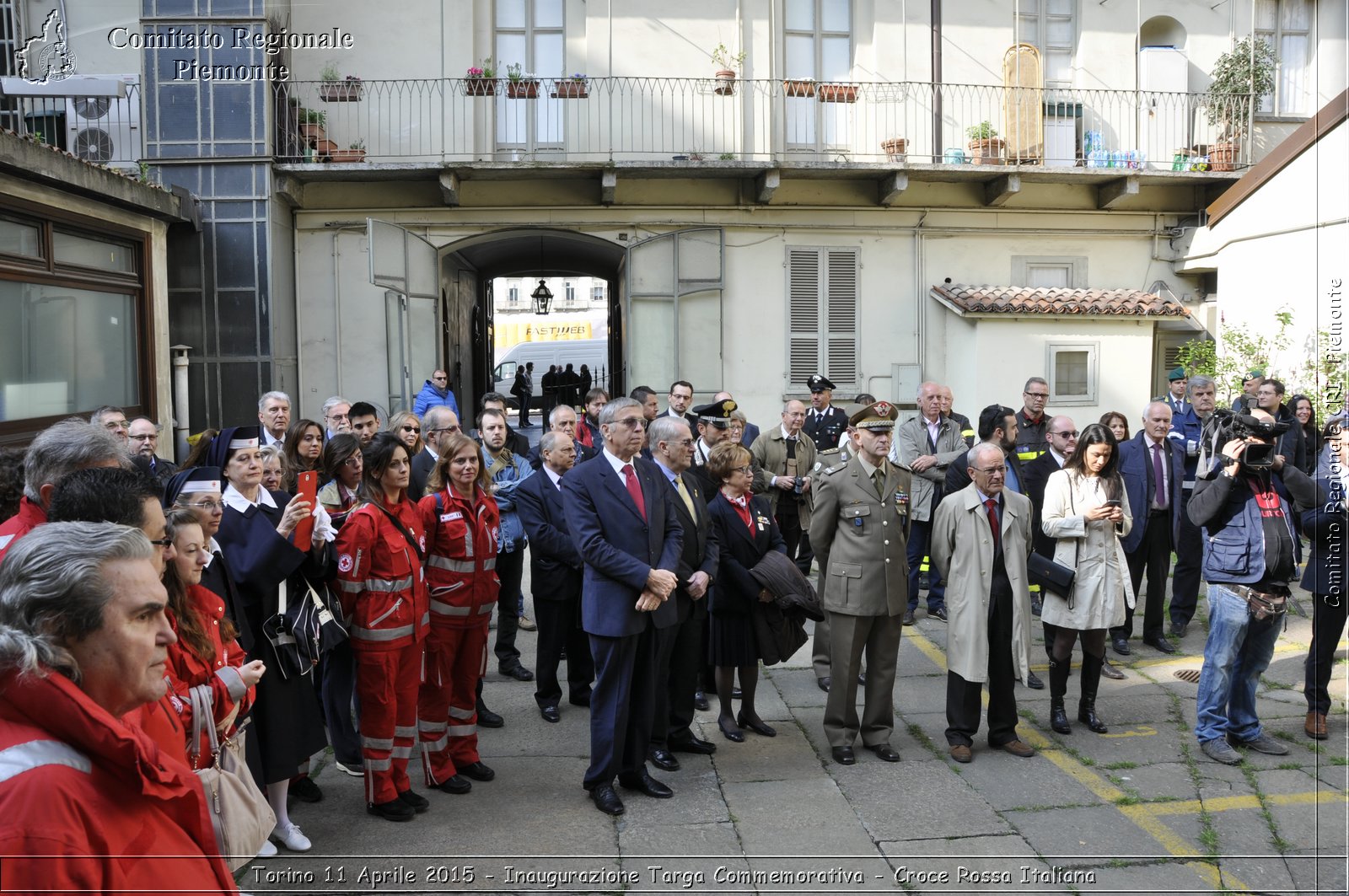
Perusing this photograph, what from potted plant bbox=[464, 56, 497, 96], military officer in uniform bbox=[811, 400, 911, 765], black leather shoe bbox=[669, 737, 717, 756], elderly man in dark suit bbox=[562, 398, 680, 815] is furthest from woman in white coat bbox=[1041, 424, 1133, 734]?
potted plant bbox=[464, 56, 497, 96]

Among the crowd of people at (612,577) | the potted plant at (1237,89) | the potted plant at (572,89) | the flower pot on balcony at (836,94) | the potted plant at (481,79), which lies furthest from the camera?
the potted plant at (1237,89)

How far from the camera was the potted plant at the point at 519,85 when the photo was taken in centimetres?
1320

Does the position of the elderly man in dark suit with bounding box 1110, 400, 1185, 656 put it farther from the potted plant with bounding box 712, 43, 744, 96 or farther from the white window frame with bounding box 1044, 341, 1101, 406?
the potted plant with bounding box 712, 43, 744, 96

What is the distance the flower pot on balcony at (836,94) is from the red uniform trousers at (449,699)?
10805 millimetres

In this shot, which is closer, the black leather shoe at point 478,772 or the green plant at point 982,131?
the black leather shoe at point 478,772

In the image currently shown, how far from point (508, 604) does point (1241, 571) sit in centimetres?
455

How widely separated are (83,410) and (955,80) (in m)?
11.7

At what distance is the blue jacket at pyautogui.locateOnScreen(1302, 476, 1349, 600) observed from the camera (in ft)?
17.9

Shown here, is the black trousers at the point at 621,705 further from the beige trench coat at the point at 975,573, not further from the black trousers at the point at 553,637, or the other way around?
the beige trench coat at the point at 975,573

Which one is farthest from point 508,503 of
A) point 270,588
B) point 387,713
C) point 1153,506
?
point 1153,506

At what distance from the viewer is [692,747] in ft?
17.7

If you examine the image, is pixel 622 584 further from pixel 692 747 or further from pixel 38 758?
pixel 38 758

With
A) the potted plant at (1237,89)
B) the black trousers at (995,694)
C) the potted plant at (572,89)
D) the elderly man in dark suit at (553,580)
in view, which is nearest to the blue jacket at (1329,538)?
the black trousers at (995,694)

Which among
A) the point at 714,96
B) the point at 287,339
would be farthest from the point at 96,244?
the point at 714,96
